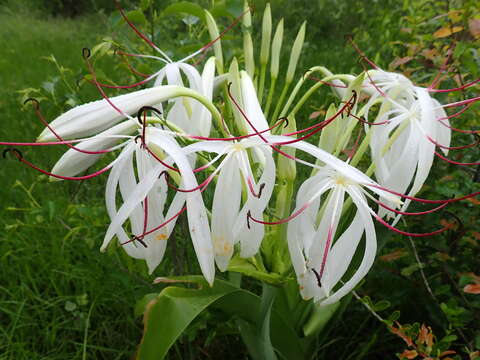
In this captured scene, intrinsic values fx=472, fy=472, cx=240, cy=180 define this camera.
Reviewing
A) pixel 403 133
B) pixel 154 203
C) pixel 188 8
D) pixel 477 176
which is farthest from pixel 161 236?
pixel 477 176

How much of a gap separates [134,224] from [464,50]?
87cm

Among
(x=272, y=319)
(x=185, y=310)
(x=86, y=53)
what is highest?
(x=86, y=53)

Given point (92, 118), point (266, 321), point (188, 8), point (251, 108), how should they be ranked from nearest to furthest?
point (92, 118), point (251, 108), point (266, 321), point (188, 8)

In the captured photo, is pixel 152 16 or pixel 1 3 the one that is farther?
pixel 1 3

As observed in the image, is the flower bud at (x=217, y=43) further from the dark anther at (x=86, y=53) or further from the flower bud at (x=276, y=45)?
the dark anther at (x=86, y=53)

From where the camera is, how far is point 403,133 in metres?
0.74

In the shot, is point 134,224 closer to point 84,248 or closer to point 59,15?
point 84,248

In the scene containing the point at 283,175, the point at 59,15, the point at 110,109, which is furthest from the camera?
the point at 59,15

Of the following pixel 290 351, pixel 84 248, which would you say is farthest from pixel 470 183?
pixel 84 248

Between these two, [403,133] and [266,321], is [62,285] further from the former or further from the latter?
[403,133]

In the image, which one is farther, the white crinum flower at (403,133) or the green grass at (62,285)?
the green grass at (62,285)

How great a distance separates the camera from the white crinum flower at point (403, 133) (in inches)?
25.9

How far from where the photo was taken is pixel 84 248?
1.48 metres

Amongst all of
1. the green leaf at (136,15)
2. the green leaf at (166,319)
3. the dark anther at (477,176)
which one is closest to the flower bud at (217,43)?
the green leaf at (136,15)
